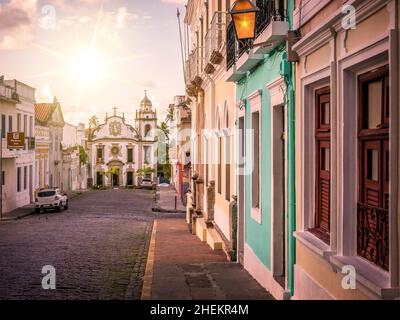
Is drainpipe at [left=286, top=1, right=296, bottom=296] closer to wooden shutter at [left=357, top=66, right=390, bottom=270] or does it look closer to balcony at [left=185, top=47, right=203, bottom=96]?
wooden shutter at [left=357, top=66, right=390, bottom=270]

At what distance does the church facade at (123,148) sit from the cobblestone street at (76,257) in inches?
2106

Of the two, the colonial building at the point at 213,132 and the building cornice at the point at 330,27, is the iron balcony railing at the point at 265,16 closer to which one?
the building cornice at the point at 330,27

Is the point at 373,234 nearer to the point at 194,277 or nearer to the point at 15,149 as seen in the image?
the point at 194,277


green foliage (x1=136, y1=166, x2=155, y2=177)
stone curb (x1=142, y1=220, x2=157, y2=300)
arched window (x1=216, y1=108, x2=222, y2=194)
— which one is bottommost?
stone curb (x1=142, y1=220, x2=157, y2=300)

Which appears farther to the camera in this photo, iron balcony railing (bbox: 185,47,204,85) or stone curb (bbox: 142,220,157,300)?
iron balcony railing (bbox: 185,47,204,85)

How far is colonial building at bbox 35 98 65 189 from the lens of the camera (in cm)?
4285

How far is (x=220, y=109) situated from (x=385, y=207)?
1098cm

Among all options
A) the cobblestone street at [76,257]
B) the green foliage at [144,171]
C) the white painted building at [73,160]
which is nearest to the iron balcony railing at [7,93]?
the cobblestone street at [76,257]

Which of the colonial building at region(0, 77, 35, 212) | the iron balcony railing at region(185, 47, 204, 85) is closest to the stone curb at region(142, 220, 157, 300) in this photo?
the iron balcony railing at region(185, 47, 204, 85)

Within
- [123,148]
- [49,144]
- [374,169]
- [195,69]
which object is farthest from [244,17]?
[123,148]

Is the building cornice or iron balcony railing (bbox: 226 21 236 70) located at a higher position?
iron balcony railing (bbox: 226 21 236 70)

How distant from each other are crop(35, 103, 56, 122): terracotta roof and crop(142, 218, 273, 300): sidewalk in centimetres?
3224

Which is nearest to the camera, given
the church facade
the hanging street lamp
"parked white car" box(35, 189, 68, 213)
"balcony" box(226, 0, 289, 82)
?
"balcony" box(226, 0, 289, 82)
